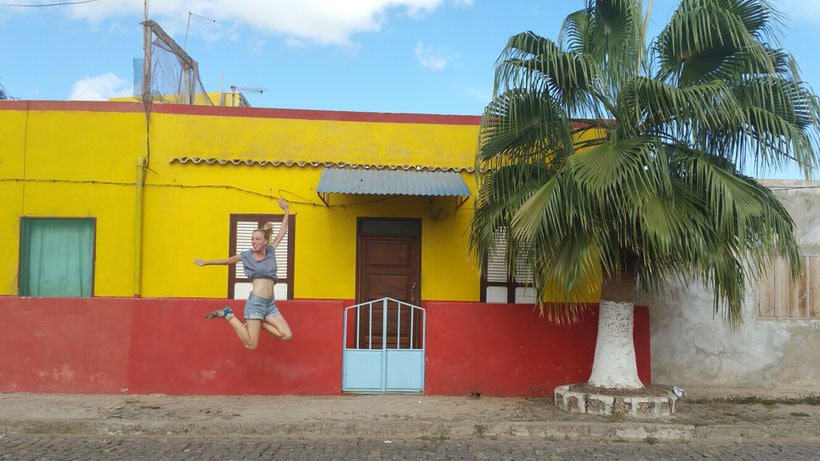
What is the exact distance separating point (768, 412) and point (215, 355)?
19.7 feet

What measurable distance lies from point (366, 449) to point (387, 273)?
382 centimetres

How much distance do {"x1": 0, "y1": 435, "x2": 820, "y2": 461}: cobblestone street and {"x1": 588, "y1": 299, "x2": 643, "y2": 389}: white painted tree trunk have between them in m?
0.92

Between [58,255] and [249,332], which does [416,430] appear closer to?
[249,332]

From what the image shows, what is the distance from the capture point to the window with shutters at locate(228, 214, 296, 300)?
9648 millimetres

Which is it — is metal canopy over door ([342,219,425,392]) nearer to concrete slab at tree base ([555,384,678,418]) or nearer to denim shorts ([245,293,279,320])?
denim shorts ([245,293,279,320])

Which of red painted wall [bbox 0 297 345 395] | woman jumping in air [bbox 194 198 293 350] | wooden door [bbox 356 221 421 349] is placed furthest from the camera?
wooden door [bbox 356 221 421 349]

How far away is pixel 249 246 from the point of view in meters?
9.63

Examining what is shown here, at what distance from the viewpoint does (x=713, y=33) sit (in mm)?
7004

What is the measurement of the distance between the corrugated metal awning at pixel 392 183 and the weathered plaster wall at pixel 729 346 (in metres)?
3.08

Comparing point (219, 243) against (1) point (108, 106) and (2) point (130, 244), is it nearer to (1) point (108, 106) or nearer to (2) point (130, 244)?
(2) point (130, 244)

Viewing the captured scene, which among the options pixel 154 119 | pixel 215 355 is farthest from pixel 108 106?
pixel 215 355

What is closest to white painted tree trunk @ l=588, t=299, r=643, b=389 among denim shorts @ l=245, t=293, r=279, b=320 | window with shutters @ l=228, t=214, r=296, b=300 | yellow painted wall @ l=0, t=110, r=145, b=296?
denim shorts @ l=245, t=293, r=279, b=320

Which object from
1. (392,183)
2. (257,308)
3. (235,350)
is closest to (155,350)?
(235,350)

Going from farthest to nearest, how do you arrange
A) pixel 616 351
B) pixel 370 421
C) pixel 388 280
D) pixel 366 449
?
pixel 388 280 < pixel 616 351 < pixel 370 421 < pixel 366 449
